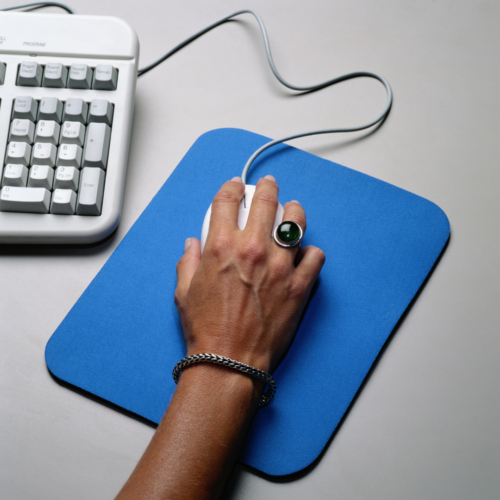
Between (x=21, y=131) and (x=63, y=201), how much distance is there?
0.10 metres

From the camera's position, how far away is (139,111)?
2.05ft

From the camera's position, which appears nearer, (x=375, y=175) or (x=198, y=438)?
(x=198, y=438)

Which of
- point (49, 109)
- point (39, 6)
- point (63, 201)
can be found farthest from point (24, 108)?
point (39, 6)

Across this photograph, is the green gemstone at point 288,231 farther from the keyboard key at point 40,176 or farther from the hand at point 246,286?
the keyboard key at point 40,176

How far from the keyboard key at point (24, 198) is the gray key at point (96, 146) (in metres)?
0.06

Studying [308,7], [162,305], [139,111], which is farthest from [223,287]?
[308,7]

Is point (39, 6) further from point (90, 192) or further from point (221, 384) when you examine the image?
point (221, 384)

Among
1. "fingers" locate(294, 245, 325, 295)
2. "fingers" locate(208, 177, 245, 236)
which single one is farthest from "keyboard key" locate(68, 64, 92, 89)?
"fingers" locate(294, 245, 325, 295)

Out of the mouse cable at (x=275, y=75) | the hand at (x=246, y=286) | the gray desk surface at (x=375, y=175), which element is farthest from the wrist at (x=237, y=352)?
the mouse cable at (x=275, y=75)

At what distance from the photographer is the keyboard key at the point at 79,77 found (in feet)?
1.84

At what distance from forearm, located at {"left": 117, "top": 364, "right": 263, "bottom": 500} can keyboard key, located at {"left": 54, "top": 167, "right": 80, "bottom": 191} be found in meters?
0.25

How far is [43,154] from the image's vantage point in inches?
20.8

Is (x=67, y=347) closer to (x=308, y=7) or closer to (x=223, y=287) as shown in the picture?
(x=223, y=287)

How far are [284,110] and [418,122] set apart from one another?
179 millimetres
